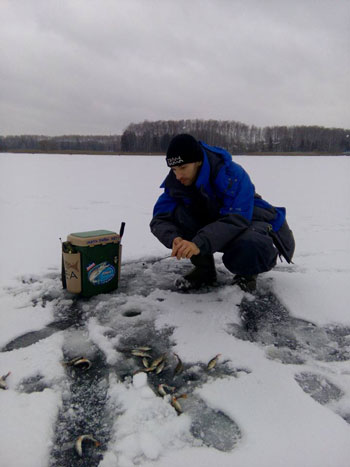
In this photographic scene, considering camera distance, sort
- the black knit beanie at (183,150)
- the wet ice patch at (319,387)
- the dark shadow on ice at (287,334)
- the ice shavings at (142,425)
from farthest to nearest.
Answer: the black knit beanie at (183,150)
the dark shadow on ice at (287,334)
the wet ice patch at (319,387)
the ice shavings at (142,425)

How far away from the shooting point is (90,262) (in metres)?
2.75

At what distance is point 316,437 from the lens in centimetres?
149

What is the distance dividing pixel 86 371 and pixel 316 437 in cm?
122

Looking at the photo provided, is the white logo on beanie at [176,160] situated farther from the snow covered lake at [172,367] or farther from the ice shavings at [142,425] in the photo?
the ice shavings at [142,425]

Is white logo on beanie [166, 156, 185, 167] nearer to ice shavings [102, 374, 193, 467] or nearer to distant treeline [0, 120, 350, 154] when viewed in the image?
ice shavings [102, 374, 193, 467]

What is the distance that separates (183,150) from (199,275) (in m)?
1.14

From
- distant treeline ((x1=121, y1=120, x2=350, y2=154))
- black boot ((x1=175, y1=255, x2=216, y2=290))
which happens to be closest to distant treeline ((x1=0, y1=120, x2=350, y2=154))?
distant treeline ((x1=121, y1=120, x2=350, y2=154))

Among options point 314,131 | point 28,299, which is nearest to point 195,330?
point 28,299

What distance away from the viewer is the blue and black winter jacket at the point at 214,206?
8.16 ft

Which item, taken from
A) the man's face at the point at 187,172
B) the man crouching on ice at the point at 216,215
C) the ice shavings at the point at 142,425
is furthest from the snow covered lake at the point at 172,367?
the man's face at the point at 187,172

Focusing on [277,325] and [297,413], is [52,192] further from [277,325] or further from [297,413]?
[297,413]

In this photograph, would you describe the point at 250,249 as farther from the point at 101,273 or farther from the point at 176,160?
the point at 101,273

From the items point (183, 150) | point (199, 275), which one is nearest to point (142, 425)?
point (199, 275)

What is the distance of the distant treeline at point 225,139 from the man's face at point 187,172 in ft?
177
